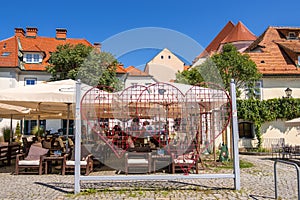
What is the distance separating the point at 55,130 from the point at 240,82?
16.4 m

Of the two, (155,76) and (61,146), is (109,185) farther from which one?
(61,146)


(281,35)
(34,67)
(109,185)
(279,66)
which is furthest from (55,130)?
(281,35)

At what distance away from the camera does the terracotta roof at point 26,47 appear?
968 inches

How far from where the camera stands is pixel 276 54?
2225cm

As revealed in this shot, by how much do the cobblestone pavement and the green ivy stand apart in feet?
36.8

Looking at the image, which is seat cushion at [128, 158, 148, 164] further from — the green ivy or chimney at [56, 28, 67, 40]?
chimney at [56, 28, 67, 40]

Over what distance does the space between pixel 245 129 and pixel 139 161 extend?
13107 millimetres

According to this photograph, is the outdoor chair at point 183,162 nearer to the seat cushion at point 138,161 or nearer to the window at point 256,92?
the seat cushion at point 138,161

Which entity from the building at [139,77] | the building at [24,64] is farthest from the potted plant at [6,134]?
the building at [139,77]

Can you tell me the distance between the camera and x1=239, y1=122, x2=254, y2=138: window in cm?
1861

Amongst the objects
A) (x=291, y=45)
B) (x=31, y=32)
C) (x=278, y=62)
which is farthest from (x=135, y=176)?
(x=31, y=32)

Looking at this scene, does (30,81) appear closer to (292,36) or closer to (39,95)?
(39,95)

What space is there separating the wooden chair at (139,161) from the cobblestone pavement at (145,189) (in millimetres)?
806

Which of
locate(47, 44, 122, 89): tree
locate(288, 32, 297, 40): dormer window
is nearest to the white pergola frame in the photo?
locate(47, 44, 122, 89): tree
